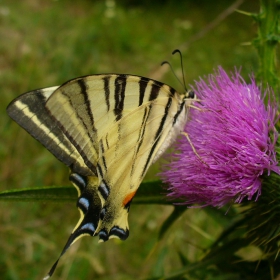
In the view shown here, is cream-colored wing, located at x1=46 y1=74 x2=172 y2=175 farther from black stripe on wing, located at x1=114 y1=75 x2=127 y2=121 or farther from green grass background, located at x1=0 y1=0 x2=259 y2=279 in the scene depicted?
green grass background, located at x1=0 y1=0 x2=259 y2=279

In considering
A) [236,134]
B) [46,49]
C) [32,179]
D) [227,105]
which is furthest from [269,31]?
[46,49]

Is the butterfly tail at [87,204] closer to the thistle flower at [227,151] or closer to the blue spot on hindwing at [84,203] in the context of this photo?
the blue spot on hindwing at [84,203]

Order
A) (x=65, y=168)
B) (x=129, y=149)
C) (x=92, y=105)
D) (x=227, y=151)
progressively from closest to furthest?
1. (x=227, y=151)
2. (x=92, y=105)
3. (x=129, y=149)
4. (x=65, y=168)

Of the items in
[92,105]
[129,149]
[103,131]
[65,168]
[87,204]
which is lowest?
[65,168]

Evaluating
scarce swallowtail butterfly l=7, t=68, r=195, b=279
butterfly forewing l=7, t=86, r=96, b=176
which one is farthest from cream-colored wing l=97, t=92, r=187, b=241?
butterfly forewing l=7, t=86, r=96, b=176

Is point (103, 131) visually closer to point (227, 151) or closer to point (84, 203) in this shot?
point (84, 203)

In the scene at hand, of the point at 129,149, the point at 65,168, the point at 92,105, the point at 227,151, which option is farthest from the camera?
the point at 65,168

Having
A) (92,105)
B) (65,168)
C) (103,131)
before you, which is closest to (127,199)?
(103,131)
